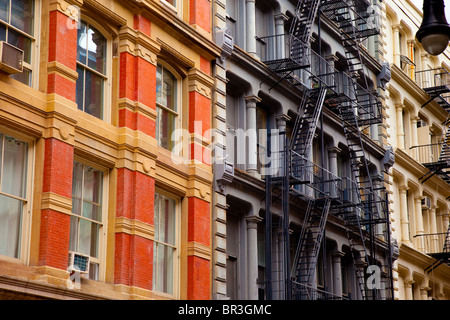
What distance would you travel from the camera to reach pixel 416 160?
38156 millimetres

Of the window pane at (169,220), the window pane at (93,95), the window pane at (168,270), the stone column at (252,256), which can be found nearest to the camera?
the window pane at (93,95)

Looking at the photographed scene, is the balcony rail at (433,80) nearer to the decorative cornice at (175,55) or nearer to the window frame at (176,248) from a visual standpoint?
the decorative cornice at (175,55)

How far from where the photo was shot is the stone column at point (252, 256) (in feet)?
77.9

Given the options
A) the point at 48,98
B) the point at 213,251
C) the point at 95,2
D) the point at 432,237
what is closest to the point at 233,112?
the point at 213,251

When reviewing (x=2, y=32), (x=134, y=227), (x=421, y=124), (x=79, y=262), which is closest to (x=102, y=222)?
(x=134, y=227)

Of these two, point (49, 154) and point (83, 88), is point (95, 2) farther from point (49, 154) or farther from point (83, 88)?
point (49, 154)

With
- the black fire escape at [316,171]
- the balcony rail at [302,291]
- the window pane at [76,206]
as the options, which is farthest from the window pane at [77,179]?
the balcony rail at [302,291]

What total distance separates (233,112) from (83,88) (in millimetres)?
6706

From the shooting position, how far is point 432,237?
1505 inches

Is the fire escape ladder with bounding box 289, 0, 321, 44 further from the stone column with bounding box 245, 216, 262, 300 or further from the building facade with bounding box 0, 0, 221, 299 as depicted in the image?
the stone column with bounding box 245, 216, 262, 300

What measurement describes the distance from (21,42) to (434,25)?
8.58 meters

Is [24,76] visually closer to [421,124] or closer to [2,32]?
[2,32]

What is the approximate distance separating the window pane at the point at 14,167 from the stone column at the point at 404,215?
21.3 meters

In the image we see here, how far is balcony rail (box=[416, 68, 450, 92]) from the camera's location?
39812mm
